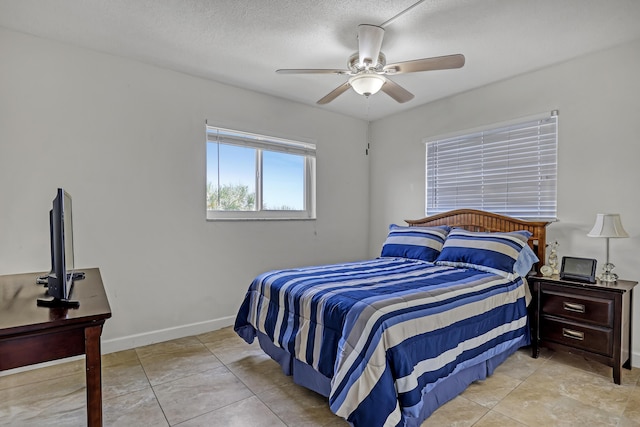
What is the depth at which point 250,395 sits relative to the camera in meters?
2.15

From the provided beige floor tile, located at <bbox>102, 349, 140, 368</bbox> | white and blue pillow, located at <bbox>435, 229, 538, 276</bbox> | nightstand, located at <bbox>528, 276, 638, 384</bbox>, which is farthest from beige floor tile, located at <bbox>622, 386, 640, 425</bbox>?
beige floor tile, located at <bbox>102, 349, 140, 368</bbox>

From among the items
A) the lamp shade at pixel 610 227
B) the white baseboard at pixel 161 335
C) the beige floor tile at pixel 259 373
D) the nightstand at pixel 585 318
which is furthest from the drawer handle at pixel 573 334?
the white baseboard at pixel 161 335

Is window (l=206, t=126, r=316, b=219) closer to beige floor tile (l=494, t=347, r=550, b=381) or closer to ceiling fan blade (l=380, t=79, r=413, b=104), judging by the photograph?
ceiling fan blade (l=380, t=79, r=413, b=104)

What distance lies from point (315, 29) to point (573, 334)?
9.55 ft

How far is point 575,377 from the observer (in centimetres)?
237

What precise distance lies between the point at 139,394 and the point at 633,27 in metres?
4.21

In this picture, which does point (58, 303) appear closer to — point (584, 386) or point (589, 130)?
point (584, 386)

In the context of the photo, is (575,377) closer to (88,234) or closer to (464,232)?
(464,232)

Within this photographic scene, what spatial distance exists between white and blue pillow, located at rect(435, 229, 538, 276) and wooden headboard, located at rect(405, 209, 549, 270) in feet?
0.57

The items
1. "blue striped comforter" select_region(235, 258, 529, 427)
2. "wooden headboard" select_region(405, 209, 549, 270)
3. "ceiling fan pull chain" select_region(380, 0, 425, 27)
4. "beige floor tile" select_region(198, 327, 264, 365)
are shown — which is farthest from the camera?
"wooden headboard" select_region(405, 209, 549, 270)

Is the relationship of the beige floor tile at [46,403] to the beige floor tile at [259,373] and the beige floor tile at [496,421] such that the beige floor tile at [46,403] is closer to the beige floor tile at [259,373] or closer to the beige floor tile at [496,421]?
the beige floor tile at [259,373]

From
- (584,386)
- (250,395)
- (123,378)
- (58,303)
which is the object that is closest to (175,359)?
(123,378)

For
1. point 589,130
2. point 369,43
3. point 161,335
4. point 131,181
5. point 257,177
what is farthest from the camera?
point 257,177

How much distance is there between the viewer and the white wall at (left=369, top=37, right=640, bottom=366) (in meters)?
2.59
